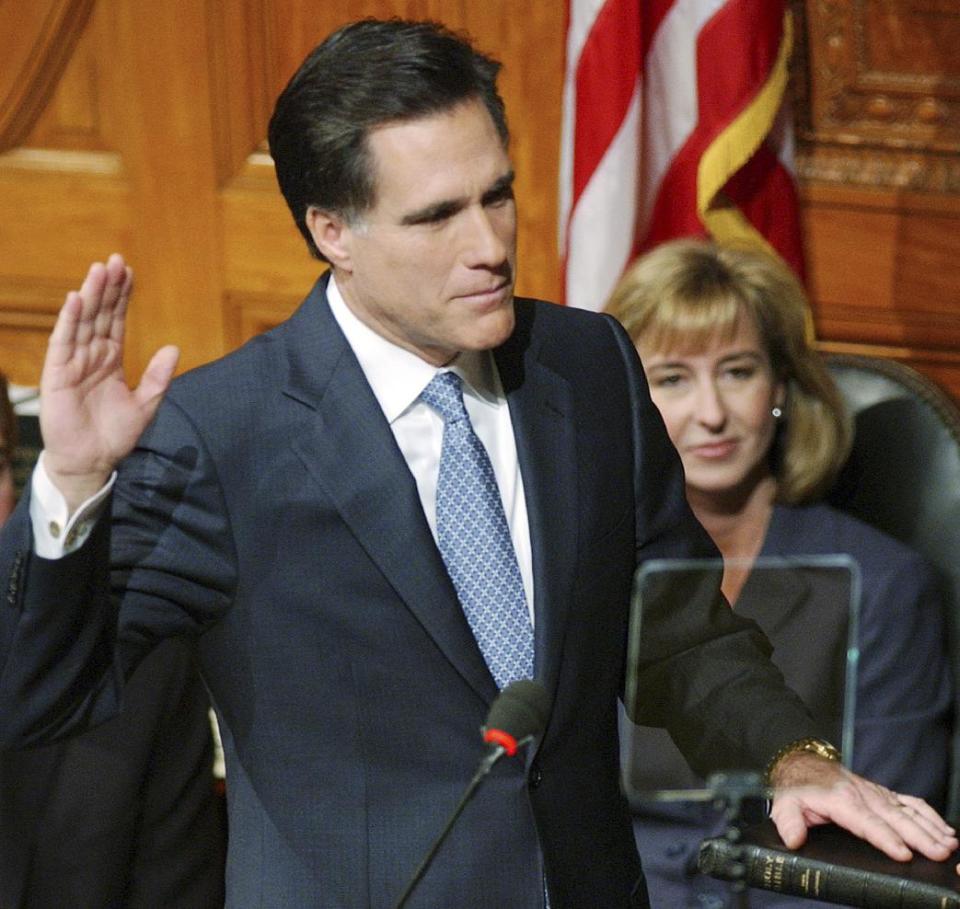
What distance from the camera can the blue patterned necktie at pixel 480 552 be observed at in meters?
1.83

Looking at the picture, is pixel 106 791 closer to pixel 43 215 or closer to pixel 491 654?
pixel 491 654

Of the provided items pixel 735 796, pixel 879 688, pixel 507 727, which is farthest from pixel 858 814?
pixel 879 688

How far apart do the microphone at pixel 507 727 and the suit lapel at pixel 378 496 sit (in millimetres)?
298

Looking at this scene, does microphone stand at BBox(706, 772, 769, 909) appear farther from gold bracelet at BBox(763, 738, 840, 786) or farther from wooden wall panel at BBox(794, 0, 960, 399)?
wooden wall panel at BBox(794, 0, 960, 399)

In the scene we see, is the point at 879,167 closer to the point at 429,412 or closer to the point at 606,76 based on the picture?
the point at 606,76

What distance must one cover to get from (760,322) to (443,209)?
51.1 inches

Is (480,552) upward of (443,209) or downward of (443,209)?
downward

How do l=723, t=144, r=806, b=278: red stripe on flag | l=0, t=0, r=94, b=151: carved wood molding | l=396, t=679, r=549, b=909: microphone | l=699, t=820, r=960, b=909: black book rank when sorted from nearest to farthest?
l=396, t=679, r=549, b=909: microphone < l=699, t=820, r=960, b=909: black book < l=723, t=144, r=806, b=278: red stripe on flag < l=0, t=0, r=94, b=151: carved wood molding

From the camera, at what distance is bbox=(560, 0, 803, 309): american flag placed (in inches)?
124

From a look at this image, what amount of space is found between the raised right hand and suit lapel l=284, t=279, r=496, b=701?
0.22 metres

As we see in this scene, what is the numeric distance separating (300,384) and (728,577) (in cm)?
52

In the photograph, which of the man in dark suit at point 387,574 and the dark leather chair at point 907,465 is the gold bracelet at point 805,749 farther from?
the dark leather chair at point 907,465

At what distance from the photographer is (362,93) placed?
1798 mm

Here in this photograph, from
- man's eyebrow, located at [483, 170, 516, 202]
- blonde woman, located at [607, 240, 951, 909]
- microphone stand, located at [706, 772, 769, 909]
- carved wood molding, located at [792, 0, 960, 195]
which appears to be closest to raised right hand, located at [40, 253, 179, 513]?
man's eyebrow, located at [483, 170, 516, 202]
